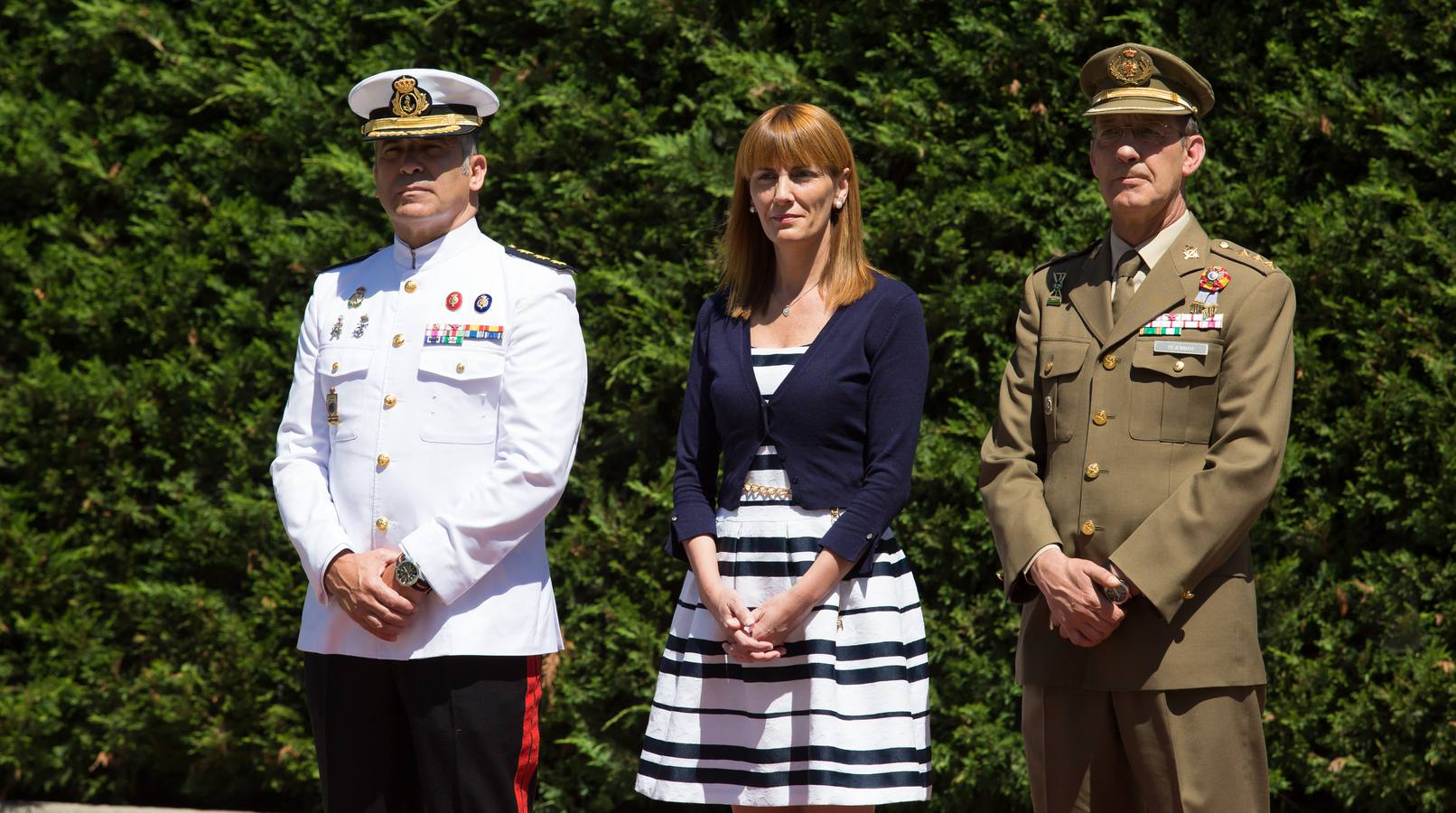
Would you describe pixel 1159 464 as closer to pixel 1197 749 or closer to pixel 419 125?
pixel 1197 749

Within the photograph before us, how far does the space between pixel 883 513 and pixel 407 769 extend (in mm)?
1178

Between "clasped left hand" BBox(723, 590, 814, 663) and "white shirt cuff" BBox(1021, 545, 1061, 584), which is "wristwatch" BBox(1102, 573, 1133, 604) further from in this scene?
"clasped left hand" BBox(723, 590, 814, 663)

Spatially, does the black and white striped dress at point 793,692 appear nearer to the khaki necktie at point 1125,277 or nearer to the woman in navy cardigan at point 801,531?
the woman in navy cardigan at point 801,531

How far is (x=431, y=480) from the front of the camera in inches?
121

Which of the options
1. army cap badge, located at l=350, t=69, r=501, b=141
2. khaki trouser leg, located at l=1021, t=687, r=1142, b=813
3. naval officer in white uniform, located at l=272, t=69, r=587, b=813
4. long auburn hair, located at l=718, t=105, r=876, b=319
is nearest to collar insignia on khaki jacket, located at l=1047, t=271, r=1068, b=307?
long auburn hair, located at l=718, t=105, r=876, b=319

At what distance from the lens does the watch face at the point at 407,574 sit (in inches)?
116

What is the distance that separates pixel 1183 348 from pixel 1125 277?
0.77 feet

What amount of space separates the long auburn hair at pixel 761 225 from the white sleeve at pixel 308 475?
0.98 metres

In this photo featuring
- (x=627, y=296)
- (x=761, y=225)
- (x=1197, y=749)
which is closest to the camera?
(x=1197, y=749)

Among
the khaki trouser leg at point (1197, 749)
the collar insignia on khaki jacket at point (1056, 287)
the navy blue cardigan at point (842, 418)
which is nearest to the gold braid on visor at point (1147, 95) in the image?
the collar insignia on khaki jacket at point (1056, 287)

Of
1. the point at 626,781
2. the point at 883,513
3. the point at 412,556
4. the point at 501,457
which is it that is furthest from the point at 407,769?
the point at 626,781

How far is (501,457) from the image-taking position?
3.07 meters

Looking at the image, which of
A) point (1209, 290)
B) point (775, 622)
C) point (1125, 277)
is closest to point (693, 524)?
point (775, 622)

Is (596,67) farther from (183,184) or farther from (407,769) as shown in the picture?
(407,769)
